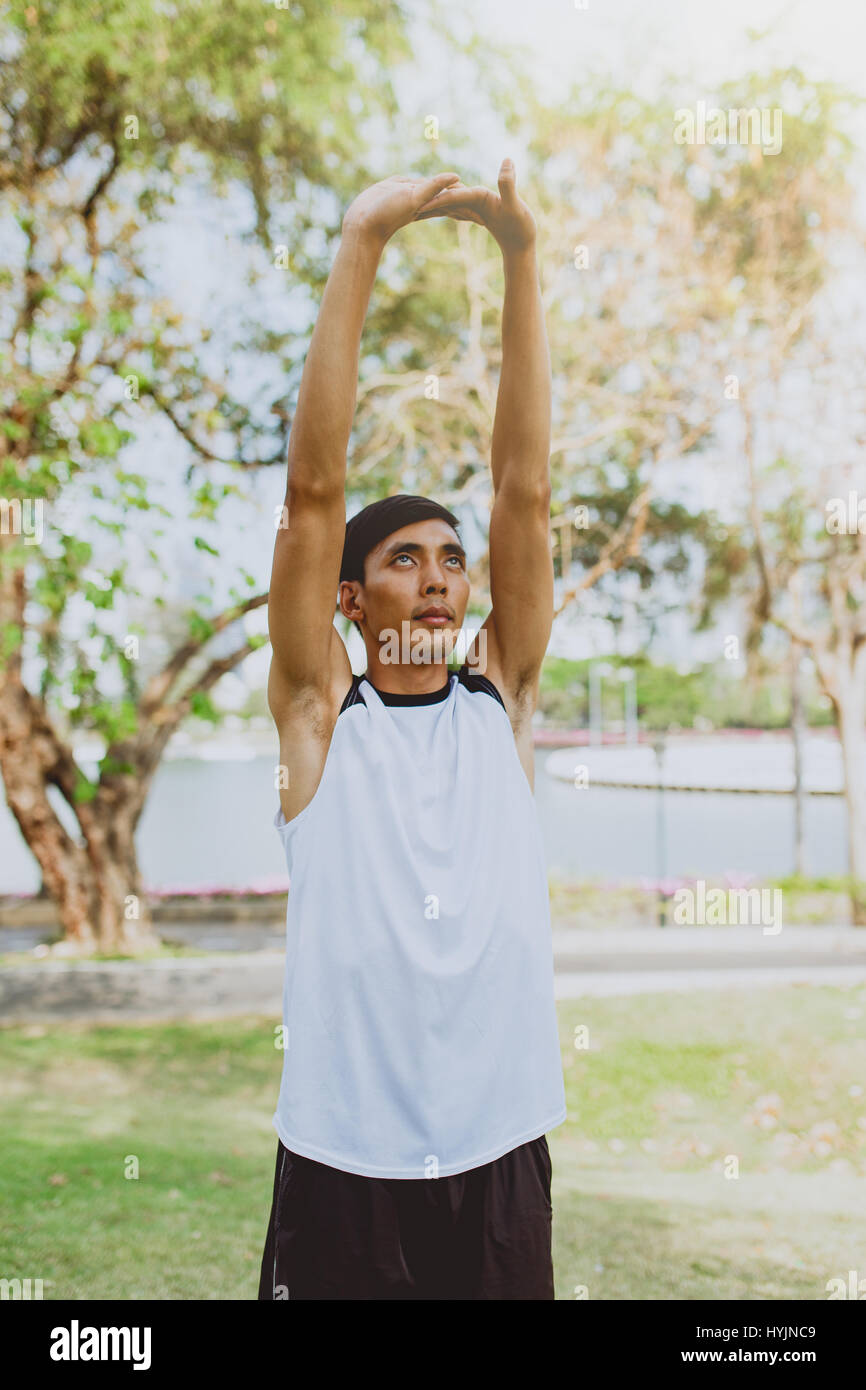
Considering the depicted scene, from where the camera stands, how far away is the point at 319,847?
1.63 m

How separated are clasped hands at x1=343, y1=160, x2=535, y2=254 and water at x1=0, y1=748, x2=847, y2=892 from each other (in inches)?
354

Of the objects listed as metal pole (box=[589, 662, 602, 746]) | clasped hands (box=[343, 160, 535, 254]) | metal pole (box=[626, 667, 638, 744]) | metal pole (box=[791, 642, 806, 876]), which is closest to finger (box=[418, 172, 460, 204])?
clasped hands (box=[343, 160, 535, 254])

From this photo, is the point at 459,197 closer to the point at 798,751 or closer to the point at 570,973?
the point at 570,973

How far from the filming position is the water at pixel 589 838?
15.2 meters

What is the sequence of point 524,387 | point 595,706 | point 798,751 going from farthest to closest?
point 595,706, point 798,751, point 524,387

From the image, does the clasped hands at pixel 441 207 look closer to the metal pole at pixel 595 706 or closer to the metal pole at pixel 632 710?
the metal pole at pixel 632 710

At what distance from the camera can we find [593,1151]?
5254 millimetres

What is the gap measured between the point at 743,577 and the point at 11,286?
6.71m

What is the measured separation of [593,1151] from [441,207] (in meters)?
4.55

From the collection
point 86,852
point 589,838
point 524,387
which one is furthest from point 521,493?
point 589,838

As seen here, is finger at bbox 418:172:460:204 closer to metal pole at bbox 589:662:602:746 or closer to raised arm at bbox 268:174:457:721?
raised arm at bbox 268:174:457:721

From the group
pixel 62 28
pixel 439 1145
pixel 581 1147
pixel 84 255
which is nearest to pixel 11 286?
pixel 84 255

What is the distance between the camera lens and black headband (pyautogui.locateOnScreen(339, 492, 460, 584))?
1815mm
